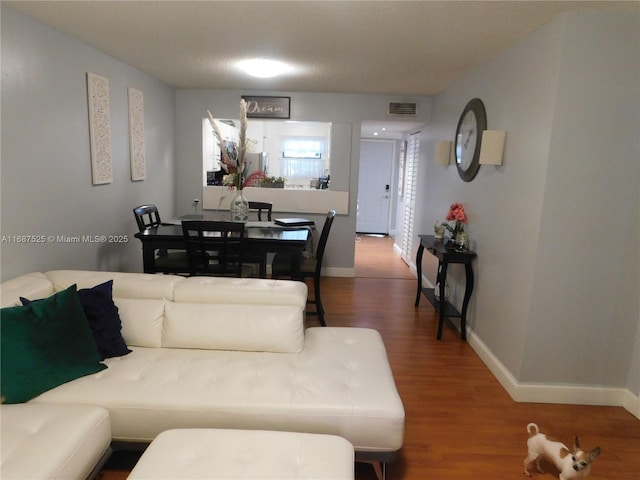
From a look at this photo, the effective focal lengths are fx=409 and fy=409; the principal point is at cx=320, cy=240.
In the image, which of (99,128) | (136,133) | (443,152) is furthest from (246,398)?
(443,152)

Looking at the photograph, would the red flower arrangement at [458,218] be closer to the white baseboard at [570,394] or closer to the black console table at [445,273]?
the black console table at [445,273]

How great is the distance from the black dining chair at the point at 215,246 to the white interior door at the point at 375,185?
540 cm

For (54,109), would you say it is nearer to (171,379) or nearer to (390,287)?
(171,379)

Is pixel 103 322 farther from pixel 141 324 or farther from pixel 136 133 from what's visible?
pixel 136 133

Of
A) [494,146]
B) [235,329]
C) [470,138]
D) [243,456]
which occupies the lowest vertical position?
[243,456]

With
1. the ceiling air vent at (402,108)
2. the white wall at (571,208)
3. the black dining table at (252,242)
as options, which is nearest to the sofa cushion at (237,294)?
the black dining table at (252,242)

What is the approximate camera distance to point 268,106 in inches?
197

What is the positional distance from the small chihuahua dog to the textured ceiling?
2.21 meters

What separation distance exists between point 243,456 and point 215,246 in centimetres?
187

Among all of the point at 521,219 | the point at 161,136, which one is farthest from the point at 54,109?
the point at 521,219

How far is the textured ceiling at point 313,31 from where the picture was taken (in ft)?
7.43

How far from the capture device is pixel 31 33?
8.38 ft

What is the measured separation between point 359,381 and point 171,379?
896 millimetres

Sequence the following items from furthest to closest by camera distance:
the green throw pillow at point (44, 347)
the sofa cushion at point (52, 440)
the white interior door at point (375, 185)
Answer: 1. the white interior door at point (375, 185)
2. the green throw pillow at point (44, 347)
3. the sofa cushion at point (52, 440)
